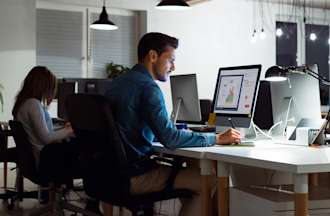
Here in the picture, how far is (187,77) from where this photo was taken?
378 cm

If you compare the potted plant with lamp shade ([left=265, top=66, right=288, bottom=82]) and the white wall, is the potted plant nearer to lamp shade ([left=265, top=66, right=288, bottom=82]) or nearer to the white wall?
the white wall

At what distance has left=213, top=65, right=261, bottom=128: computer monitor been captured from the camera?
3115 millimetres

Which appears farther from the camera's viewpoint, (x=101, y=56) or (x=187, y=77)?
(x=101, y=56)

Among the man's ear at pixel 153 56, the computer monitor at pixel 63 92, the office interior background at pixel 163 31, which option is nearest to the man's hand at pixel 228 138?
the man's ear at pixel 153 56

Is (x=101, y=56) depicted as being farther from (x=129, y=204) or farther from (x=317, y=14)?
(x=129, y=204)

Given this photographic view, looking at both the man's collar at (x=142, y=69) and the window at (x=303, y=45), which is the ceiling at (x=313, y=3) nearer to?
the window at (x=303, y=45)

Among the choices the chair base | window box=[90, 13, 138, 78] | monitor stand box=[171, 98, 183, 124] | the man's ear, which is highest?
window box=[90, 13, 138, 78]

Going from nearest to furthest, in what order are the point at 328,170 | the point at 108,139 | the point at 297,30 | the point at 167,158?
the point at 328,170 → the point at 108,139 → the point at 167,158 → the point at 297,30

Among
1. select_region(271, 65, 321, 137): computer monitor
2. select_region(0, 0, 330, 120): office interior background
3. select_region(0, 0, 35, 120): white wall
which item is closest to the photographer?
select_region(271, 65, 321, 137): computer monitor

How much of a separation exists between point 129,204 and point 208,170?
413 millimetres

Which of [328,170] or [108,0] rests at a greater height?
[108,0]

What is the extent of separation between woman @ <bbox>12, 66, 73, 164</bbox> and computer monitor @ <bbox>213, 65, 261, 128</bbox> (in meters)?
1.08

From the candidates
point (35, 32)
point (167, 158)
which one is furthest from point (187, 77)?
point (35, 32)

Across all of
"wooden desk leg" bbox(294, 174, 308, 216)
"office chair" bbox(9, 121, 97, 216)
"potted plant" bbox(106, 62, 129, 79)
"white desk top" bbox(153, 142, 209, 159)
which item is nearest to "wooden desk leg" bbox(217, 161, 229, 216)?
"white desk top" bbox(153, 142, 209, 159)
